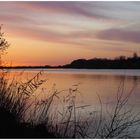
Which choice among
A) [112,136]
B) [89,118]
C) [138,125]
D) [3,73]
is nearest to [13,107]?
[3,73]

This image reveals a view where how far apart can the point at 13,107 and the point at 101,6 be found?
322 centimetres

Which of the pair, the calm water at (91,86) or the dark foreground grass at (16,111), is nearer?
the dark foreground grass at (16,111)

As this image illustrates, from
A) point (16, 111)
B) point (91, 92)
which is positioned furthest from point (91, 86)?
point (16, 111)

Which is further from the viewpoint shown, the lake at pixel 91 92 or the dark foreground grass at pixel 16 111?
the lake at pixel 91 92

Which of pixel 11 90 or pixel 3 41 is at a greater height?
pixel 3 41

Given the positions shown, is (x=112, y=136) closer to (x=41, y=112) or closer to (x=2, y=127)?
(x=41, y=112)

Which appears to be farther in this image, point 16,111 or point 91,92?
point 91,92

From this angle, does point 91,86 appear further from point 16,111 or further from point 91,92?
point 16,111

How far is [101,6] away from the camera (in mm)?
7805

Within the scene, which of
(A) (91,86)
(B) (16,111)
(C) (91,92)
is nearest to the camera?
(B) (16,111)

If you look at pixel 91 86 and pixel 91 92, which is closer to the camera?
pixel 91 92

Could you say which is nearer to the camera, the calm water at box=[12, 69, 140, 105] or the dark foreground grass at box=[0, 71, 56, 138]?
the dark foreground grass at box=[0, 71, 56, 138]

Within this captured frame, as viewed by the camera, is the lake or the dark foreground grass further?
the lake

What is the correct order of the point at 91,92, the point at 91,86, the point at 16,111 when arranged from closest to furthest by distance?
the point at 16,111
the point at 91,92
the point at 91,86
